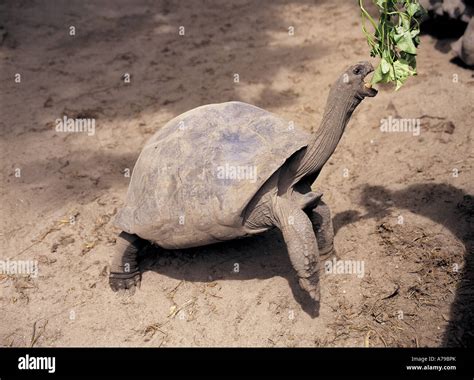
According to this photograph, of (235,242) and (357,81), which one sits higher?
(357,81)

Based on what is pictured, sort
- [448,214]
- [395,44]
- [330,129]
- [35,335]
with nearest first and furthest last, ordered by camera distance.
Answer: [395,44], [330,129], [35,335], [448,214]

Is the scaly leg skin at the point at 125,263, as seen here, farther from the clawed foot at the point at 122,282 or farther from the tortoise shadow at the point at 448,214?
the tortoise shadow at the point at 448,214

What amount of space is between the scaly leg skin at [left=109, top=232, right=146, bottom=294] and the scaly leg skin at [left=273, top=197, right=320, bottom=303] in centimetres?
144

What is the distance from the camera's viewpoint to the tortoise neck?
12.7 feet

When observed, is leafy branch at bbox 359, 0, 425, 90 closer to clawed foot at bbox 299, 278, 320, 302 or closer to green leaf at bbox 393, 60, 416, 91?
green leaf at bbox 393, 60, 416, 91

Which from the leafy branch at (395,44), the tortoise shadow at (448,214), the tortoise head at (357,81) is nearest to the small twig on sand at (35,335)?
the tortoise shadow at (448,214)

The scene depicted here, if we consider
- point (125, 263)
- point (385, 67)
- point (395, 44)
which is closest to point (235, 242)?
point (125, 263)

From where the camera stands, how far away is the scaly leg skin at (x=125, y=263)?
452 cm

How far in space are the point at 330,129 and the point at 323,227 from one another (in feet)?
3.33

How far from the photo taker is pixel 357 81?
149 inches

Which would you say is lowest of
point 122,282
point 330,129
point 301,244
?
point 122,282

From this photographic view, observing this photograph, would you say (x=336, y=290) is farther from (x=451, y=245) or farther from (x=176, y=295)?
(x=176, y=295)

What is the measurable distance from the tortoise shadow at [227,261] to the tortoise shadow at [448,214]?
0.75 meters

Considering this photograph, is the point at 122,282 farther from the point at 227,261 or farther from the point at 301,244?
the point at 301,244
